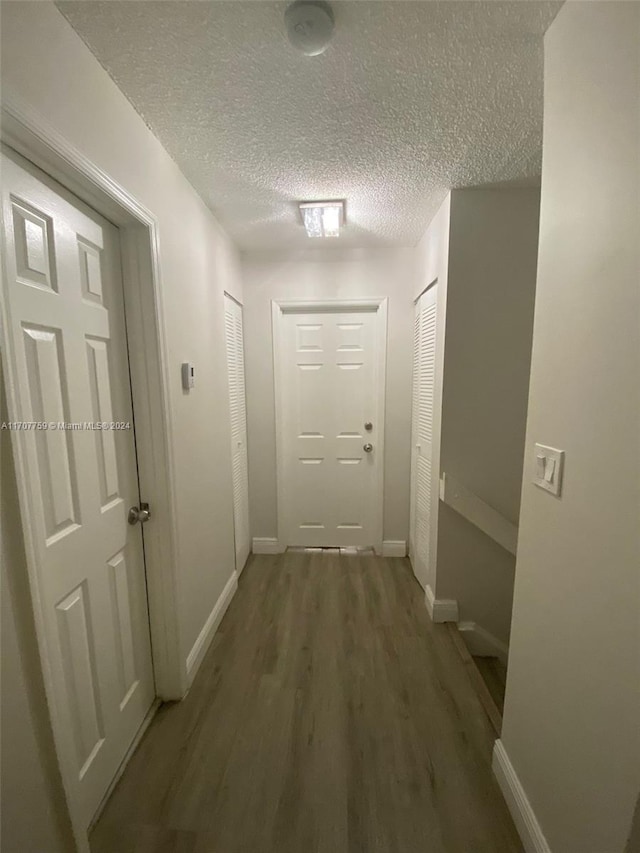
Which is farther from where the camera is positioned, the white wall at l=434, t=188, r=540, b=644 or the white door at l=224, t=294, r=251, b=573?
the white door at l=224, t=294, r=251, b=573

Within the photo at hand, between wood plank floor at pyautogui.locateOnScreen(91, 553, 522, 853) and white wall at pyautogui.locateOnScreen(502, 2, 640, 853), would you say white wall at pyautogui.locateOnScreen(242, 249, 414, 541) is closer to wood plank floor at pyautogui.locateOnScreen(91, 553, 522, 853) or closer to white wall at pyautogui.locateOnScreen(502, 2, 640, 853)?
wood plank floor at pyautogui.locateOnScreen(91, 553, 522, 853)

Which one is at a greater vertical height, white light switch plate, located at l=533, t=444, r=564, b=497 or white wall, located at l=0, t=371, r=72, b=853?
white light switch plate, located at l=533, t=444, r=564, b=497

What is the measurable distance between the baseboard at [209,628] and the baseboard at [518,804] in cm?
130

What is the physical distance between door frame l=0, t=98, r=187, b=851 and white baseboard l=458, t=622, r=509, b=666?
1.52m

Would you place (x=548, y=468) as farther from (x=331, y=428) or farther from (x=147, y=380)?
(x=331, y=428)

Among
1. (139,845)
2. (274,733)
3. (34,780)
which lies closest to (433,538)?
(274,733)

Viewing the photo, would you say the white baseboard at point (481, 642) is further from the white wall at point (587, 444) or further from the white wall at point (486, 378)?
the white wall at point (587, 444)

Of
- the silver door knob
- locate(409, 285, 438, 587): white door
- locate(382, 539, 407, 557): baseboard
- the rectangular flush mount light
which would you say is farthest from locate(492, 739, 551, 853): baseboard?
the rectangular flush mount light

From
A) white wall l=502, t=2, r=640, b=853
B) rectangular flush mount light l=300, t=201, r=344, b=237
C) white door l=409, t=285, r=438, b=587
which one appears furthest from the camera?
white door l=409, t=285, r=438, b=587

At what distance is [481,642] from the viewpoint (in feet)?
6.12

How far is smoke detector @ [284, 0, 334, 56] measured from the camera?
31.8 inches

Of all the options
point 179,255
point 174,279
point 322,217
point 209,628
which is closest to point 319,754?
point 209,628

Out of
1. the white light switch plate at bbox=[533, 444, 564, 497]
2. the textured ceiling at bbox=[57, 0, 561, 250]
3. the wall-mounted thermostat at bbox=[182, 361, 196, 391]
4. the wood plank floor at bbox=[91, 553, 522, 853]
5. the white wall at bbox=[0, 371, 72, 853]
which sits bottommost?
the wood plank floor at bbox=[91, 553, 522, 853]

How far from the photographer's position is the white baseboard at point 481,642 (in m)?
1.86
